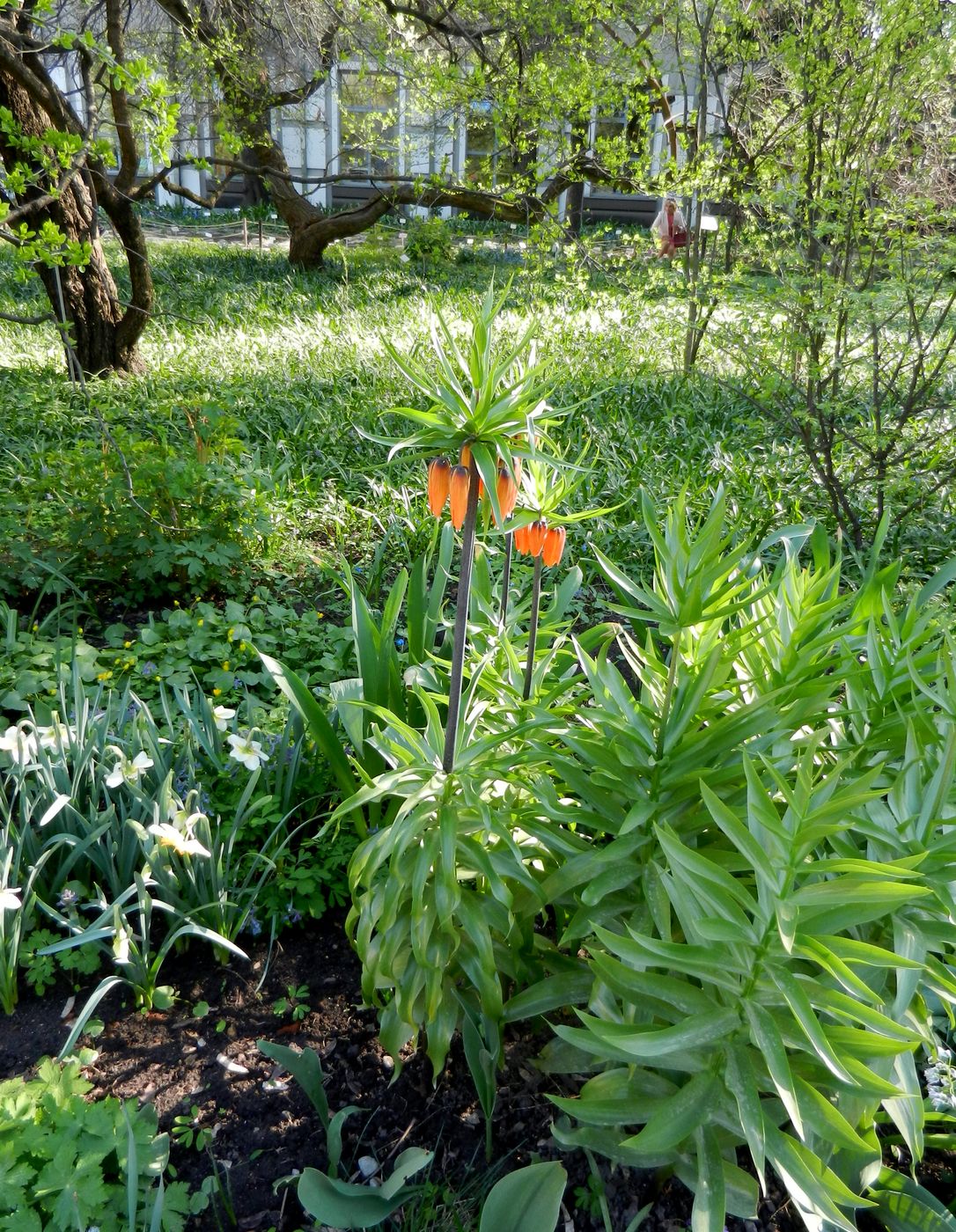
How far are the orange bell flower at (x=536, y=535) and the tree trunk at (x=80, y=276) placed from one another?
184 inches

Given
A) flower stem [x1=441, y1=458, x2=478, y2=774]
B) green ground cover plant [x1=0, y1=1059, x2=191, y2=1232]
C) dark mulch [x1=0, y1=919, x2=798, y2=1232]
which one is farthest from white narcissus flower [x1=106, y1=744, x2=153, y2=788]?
flower stem [x1=441, y1=458, x2=478, y2=774]

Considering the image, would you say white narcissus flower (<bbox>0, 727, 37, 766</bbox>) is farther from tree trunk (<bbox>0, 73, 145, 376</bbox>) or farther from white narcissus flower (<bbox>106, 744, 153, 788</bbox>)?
tree trunk (<bbox>0, 73, 145, 376</bbox>)

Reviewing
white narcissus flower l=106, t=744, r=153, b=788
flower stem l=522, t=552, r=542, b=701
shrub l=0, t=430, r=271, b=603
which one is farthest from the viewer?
shrub l=0, t=430, r=271, b=603

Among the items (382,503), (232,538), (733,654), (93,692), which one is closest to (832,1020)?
(733,654)

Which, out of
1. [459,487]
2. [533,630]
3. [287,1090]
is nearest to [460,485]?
[459,487]

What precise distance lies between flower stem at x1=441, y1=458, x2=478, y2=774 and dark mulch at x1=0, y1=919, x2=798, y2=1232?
0.62m

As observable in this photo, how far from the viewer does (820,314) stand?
13.5 ft

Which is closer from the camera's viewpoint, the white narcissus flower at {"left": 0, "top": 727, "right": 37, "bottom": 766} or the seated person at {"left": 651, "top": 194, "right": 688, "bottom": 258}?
the white narcissus flower at {"left": 0, "top": 727, "right": 37, "bottom": 766}

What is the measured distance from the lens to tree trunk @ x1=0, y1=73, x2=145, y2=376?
553 cm

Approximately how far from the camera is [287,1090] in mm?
1769

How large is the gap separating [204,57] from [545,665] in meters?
7.54

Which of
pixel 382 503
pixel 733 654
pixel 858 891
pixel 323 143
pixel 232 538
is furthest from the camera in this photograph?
pixel 323 143

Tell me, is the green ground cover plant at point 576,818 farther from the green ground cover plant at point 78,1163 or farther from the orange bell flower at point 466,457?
the green ground cover plant at point 78,1163

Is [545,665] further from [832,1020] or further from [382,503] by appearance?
[382,503]
